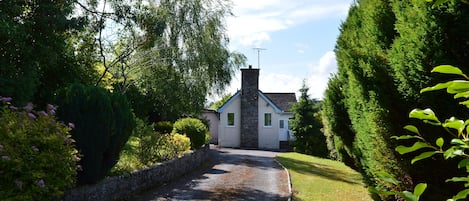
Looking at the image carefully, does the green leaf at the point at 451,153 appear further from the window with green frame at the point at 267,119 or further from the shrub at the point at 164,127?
the window with green frame at the point at 267,119

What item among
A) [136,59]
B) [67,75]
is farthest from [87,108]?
[136,59]

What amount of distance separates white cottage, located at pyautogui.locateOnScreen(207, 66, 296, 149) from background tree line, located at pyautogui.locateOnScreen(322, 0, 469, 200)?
104 ft

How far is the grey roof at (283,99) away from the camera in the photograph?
45812mm

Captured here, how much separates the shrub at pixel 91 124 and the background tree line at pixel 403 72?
18.2 feet

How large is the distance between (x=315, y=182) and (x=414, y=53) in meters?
9.94

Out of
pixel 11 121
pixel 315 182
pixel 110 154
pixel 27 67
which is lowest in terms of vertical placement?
pixel 315 182

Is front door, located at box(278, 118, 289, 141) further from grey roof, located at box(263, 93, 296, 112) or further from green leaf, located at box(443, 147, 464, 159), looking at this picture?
green leaf, located at box(443, 147, 464, 159)

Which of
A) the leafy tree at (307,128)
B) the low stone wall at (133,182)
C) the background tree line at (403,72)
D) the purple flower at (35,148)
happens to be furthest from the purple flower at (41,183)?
the leafy tree at (307,128)

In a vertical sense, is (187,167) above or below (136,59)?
below

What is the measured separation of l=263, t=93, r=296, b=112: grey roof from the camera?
4581 cm

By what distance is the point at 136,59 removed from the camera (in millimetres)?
26094

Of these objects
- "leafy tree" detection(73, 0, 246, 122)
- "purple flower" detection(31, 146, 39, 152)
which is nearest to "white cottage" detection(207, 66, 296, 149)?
"leafy tree" detection(73, 0, 246, 122)

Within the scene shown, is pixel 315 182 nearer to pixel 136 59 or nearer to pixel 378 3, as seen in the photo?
pixel 378 3

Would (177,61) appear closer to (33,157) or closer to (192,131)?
(192,131)
